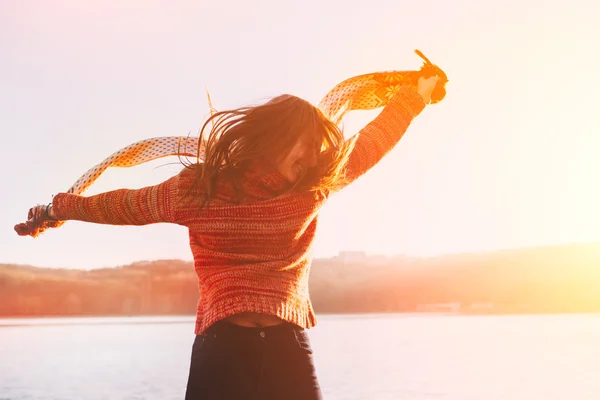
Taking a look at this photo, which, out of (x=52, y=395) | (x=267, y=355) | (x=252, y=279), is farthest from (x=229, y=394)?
(x=52, y=395)

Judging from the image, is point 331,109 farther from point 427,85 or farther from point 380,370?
point 380,370

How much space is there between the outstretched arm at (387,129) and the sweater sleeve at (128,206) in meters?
0.47

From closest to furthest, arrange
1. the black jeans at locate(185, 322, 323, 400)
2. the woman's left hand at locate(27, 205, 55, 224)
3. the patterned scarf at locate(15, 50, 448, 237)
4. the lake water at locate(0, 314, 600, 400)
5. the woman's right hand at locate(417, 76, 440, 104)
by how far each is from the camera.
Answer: the black jeans at locate(185, 322, 323, 400)
the woman's left hand at locate(27, 205, 55, 224)
the patterned scarf at locate(15, 50, 448, 237)
the woman's right hand at locate(417, 76, 440, 104)
the lake water at locate(0, 314, 600, 400)

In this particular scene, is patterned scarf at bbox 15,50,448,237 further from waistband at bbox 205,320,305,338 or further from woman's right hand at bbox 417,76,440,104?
waistband at bbox 205,320,305,338

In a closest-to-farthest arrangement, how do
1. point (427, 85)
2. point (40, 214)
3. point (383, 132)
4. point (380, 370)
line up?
point (40, 214) → point (383, 132) → point (427, 85) → point (380, 370)

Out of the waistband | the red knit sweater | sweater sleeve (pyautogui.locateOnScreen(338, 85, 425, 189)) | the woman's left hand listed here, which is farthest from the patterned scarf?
the waistband

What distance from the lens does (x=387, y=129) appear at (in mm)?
2090

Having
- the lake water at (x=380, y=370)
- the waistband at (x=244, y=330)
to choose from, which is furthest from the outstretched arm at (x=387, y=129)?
the lake water at (x=380, y=370)

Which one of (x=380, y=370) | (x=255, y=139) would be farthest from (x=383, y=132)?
(x=380, y=370)

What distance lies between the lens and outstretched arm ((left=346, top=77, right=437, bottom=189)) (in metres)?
1.97

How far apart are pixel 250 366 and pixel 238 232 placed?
311 millimetres

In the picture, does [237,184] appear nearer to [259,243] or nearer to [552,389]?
[259,243]

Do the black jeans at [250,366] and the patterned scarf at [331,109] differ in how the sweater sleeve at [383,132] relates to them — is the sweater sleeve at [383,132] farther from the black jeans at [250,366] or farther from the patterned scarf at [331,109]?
the black jeans at [250,366]

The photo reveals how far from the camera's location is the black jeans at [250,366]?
5.50 feet
